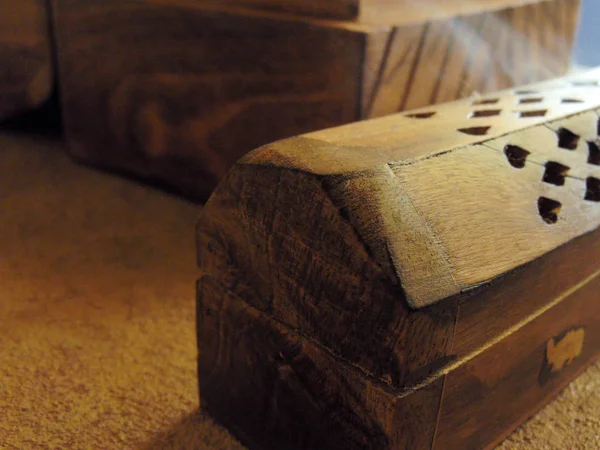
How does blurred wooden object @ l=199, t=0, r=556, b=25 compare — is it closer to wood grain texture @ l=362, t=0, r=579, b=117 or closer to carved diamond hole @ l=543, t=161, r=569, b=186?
wood grain texture @ l=362, t=0, r=579, b=117

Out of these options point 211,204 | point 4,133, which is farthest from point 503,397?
point 4,133

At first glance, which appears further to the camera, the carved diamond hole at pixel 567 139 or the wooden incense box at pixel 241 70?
the wooden incense box at pixel 241 70

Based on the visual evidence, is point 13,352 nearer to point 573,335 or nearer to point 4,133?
point 573,335

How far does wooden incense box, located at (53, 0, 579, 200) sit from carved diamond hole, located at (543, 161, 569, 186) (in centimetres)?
34

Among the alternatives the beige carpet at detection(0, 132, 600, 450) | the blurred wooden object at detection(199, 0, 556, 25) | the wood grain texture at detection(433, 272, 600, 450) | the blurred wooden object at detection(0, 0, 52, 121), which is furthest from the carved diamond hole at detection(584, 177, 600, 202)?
the blurred wooden object at detection(0, 0, 52, 121)

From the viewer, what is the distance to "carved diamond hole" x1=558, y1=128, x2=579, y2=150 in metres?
0.78

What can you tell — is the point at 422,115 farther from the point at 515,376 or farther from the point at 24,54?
the point at 24,54

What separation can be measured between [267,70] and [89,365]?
1.83 feet

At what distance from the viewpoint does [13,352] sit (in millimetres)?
892

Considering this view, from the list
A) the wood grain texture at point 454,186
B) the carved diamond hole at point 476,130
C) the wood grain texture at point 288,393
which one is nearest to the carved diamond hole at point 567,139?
the wood grain texture at point 454,186

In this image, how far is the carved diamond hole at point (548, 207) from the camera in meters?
0.69

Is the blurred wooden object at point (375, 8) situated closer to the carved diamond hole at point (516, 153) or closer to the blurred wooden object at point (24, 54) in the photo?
the carved diamond hole at point (516, 153)

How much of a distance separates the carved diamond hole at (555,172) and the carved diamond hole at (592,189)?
0.11 feet

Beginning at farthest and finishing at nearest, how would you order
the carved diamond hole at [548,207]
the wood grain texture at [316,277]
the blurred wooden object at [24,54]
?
the blurred wooden object at [24,54] < the carved diamond hole at [548,207] < the wood grain texture at [316,277]
